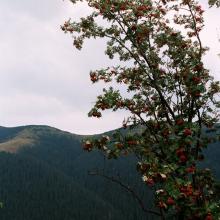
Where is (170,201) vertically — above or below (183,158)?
below

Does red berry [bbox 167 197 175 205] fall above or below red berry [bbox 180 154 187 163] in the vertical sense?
below

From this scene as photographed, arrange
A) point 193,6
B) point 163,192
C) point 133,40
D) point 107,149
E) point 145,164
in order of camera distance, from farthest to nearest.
→ 1. point 193,6
2. point 133,40
3. point 107,149
4. point 145,164
5. point 163,192

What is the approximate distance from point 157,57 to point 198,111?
269cm

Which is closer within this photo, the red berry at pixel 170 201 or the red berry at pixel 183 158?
the red berry at pixel 170 201

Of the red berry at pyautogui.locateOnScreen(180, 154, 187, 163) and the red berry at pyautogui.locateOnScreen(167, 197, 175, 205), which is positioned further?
the red berry at pyautogui.locateOnScreen(180, 154, 187, 163)

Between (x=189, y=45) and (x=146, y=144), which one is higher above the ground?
(x=189, y=45)

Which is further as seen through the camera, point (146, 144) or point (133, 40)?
point (133, 40)

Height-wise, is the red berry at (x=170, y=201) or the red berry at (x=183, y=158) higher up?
the red berry at (x=183, y=158)

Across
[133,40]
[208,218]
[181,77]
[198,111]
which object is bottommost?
[208,218]

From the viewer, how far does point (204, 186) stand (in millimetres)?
16016

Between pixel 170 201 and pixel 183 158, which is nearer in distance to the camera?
pixel 170 201

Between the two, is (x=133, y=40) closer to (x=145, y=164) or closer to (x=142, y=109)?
(x=142, y=109)

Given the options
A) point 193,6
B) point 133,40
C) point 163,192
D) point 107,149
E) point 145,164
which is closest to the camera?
point 163,192

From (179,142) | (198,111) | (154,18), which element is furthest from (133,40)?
(179,142)
